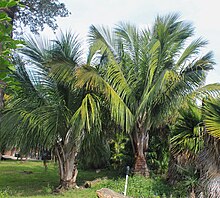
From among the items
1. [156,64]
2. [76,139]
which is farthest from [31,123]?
[156,64]

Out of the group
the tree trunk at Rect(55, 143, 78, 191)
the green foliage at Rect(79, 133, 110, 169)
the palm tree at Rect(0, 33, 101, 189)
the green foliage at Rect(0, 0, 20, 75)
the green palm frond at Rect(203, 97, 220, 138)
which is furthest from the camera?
the green foliage at Rect(79, 133, 110, 169)

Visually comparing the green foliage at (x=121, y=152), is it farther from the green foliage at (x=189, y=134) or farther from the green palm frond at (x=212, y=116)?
the green palm frond at (x=212, y=116)

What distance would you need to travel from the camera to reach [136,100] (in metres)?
10.2

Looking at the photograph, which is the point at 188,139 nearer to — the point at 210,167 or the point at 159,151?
the point at 210,167

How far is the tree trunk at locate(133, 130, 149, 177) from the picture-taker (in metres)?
10.3

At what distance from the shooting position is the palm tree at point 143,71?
31.3 feet

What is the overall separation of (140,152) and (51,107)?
137 inches

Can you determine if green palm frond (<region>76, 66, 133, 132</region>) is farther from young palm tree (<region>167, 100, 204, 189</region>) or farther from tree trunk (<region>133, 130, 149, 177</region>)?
young palm tree (<region>167, 100, 204, 189</region>)

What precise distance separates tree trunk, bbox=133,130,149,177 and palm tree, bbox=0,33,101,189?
1.89m

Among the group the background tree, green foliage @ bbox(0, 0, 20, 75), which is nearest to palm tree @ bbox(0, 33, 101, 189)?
the background tree

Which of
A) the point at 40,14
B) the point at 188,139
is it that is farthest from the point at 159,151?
the point at 40,14

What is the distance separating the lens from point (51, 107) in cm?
916

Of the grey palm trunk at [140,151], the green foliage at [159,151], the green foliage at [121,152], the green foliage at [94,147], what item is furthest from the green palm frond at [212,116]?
the green foliage at [121,152]

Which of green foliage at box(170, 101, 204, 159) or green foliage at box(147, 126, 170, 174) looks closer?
green foliage at box(170, 101, 204, 159)
